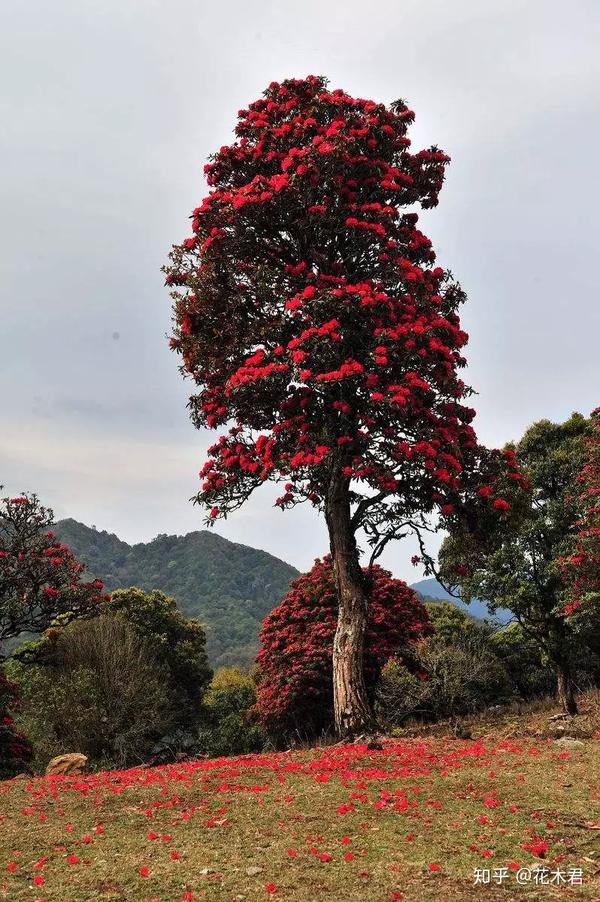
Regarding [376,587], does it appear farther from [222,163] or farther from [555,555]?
[222,163]

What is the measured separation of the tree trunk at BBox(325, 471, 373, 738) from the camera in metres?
14.5

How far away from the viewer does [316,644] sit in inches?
1038

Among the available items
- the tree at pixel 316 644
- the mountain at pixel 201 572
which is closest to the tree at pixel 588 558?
the tree at pixel 316 644

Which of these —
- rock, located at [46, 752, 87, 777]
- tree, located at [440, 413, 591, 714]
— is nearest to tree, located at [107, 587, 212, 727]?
tree, located at [440, 413, 591, 714]

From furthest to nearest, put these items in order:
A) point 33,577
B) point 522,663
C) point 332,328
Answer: point 522,663 < point 33,577 < point 332,328

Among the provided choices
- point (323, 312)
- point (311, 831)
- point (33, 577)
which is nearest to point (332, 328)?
point (323, 312)

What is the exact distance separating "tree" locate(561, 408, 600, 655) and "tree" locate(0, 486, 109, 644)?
59.7 feet

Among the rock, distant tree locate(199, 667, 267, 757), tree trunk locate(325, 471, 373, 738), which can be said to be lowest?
distant tree locate(199, 667, 267, 757)

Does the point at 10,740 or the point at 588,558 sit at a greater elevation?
the point at 588,558

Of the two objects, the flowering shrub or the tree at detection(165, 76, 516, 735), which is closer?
the tree at detection(165, 76, 516, 735)

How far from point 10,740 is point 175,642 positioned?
48.2ft

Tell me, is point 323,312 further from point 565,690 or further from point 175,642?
point 175,642

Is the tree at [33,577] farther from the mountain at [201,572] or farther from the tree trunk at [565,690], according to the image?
the mountain at [201,572]

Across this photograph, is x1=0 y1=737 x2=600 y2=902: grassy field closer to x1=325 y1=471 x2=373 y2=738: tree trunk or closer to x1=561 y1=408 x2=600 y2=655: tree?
→ x1=325 y1=471 x2=373 y2=738: tree trunk
